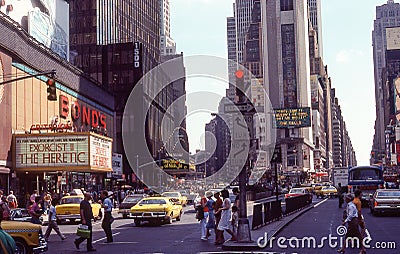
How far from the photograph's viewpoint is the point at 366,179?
1837 inches

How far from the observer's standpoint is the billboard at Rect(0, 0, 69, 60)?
5438cm

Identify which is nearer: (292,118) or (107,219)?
(107,219)

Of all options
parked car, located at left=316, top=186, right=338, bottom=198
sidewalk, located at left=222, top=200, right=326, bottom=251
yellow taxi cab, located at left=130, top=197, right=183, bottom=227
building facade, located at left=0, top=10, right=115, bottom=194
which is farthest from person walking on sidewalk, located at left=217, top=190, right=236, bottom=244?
parked car, located at left=316, top=186, right=338, bottom=198

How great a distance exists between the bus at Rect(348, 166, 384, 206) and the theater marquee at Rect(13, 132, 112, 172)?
21239 mm

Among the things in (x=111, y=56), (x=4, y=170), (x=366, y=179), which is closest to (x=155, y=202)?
(x=4, y=170)

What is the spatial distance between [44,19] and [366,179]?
1434 inches

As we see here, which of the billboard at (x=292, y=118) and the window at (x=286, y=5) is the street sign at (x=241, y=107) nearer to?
the billboard at (x=292, y=118)

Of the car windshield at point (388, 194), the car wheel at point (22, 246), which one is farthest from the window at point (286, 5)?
the car wheel at point (22, 246)

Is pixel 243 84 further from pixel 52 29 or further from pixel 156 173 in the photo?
pixel 156 173

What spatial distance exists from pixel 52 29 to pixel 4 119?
945 inches

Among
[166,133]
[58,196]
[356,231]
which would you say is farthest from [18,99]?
[166,133]

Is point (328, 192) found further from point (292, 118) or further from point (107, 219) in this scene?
point (107, 219)

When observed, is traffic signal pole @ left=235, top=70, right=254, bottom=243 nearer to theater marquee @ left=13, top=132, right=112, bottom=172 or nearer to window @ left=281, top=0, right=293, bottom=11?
theater marquee @ left=13, top=132, right=112, bottom=172

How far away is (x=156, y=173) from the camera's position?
339ft
